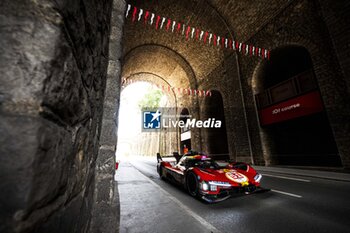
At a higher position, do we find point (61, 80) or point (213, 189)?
point (61, 80)

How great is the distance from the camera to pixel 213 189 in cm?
321

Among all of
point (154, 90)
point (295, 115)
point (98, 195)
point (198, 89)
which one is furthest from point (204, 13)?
point (154, 90)

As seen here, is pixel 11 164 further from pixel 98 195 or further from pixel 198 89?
pixel 198 89

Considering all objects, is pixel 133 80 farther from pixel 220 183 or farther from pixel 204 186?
pixel 220 183

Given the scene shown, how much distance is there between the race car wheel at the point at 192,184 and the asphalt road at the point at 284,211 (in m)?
0.14

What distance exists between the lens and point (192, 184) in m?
3.86

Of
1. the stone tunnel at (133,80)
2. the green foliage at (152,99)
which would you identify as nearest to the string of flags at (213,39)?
the stone tunnel at (133,80)

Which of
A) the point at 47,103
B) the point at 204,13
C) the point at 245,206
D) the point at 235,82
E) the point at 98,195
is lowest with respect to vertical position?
the point at 245,206

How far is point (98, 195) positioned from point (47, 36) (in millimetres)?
1529

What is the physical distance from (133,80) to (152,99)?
7759mm

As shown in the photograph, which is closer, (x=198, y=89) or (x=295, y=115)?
(x=295, y=115)

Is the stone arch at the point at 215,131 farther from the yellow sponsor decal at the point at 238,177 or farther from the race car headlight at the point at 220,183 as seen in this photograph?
the race car headlight at the point at 220,183

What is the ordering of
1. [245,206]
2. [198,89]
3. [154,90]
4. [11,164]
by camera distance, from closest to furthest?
[11,164]
[245,206]
[198,89]
[154,90]

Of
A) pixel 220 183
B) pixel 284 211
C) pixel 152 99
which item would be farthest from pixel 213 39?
pixel 152 99
